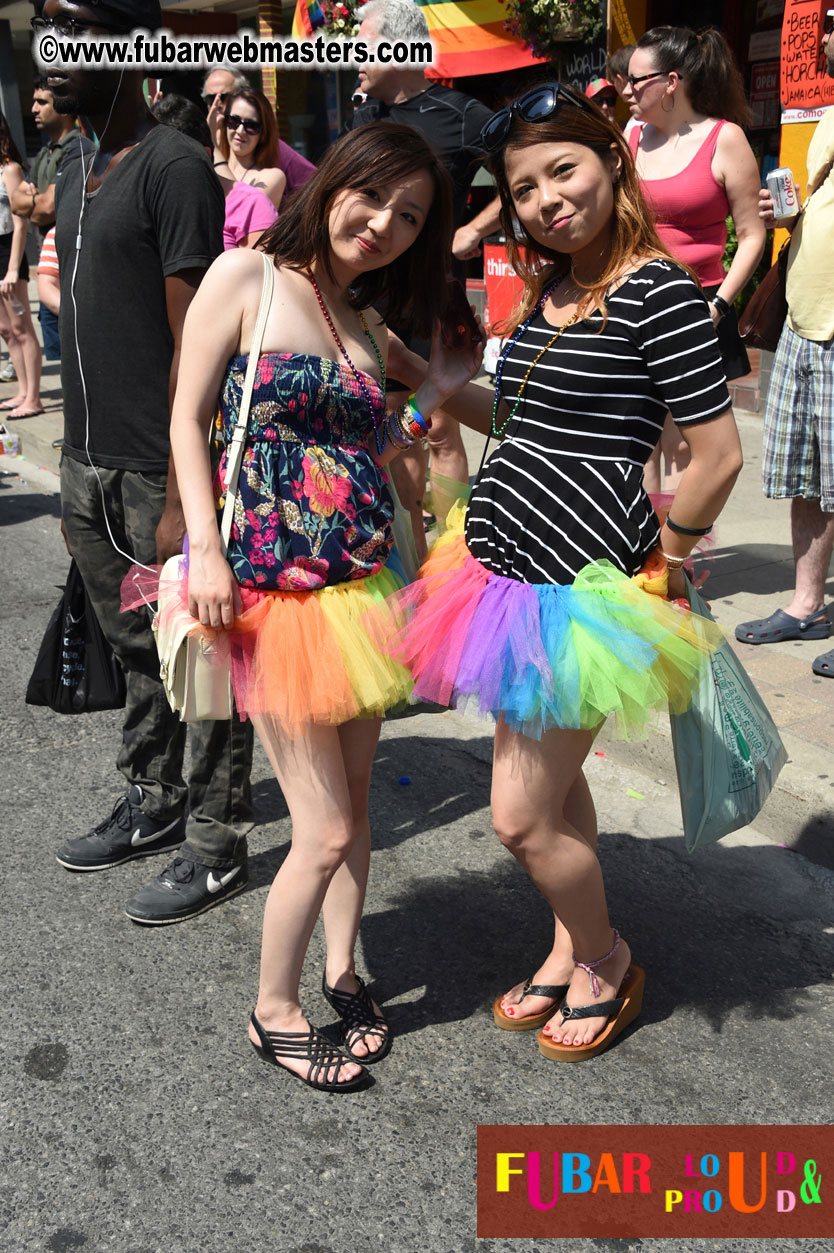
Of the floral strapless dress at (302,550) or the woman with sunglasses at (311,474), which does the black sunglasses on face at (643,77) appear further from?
the floral strapless dress at (302,550)

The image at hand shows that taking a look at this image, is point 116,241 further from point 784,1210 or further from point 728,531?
point 728,531

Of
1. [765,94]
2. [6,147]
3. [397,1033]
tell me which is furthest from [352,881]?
[6,147]

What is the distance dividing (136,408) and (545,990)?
5.92 ft

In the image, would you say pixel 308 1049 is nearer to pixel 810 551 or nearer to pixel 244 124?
pixel 810 551

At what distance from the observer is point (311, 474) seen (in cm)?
235

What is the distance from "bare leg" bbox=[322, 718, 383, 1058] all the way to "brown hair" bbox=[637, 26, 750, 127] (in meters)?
3.22

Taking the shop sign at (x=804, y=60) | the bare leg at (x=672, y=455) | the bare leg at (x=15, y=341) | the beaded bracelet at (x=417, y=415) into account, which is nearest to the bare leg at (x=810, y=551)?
the bare leg at (x=672, y=455)

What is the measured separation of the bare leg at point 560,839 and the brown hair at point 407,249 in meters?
0.98

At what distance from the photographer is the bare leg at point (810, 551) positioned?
15.0ft

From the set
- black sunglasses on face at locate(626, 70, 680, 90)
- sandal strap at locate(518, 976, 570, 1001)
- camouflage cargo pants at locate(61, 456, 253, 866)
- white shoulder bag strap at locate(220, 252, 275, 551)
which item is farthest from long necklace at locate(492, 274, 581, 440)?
black sunglasses on face at locate(626, 70, 680, 90)

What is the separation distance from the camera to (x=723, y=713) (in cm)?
251

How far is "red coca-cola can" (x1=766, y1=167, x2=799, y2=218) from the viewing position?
4250 millimetres

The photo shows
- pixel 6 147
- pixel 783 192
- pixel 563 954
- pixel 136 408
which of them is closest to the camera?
pixel 563 954

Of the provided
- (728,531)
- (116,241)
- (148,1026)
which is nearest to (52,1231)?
(148,1026)
